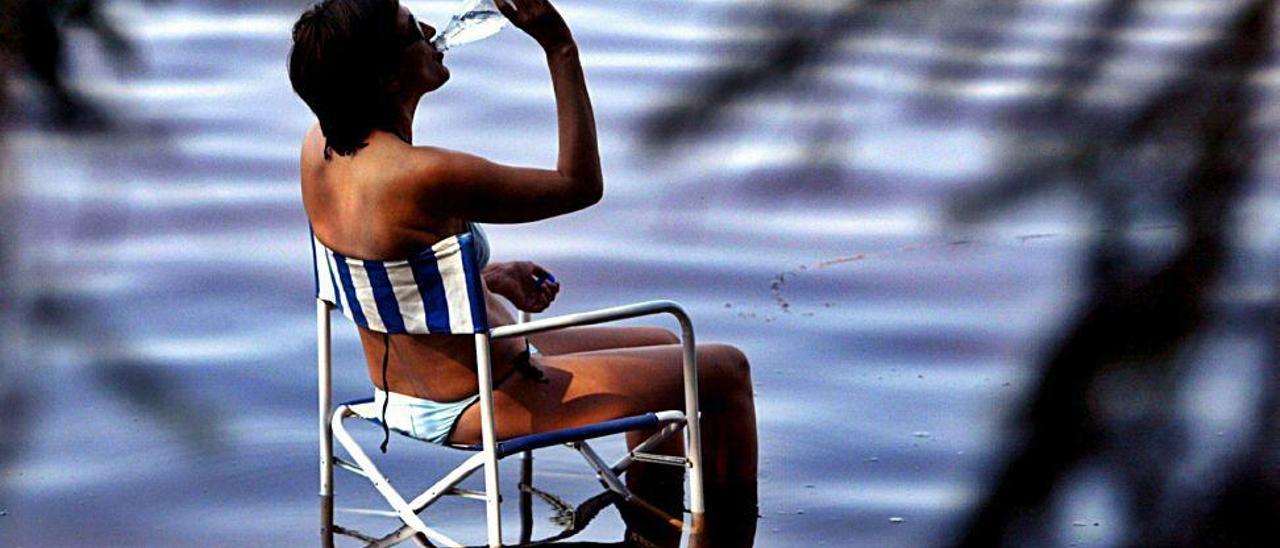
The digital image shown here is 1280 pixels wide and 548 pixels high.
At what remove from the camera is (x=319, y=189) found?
2928 millimetres

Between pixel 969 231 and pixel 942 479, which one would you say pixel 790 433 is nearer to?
pixel 942 479

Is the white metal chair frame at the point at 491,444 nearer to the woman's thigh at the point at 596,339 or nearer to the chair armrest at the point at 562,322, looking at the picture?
the chair armrest at the point at 562,322

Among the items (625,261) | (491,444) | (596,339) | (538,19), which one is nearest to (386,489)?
(491,444)

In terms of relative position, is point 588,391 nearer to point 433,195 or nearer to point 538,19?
point 433,195

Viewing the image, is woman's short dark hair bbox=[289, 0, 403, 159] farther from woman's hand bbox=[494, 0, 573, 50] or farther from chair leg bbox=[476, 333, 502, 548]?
chair leg bbox=[476, 333, 502, 548]

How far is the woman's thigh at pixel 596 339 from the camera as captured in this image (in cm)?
335

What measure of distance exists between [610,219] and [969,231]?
4.60 m

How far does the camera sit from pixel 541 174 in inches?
112

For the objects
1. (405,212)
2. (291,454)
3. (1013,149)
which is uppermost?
(1013,149)

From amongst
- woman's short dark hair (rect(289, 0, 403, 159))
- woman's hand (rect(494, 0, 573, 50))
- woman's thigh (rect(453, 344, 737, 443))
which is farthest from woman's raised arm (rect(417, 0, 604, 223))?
woman's thigh (rect(453, 344, 737, 443))

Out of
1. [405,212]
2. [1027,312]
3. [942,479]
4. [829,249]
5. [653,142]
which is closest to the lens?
[653,142]

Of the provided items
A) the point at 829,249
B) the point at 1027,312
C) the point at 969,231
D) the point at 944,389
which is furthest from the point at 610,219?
the point at 969,231

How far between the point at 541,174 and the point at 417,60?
237mm

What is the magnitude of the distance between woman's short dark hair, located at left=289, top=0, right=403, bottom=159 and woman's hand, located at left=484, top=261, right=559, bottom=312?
0.29 metres
